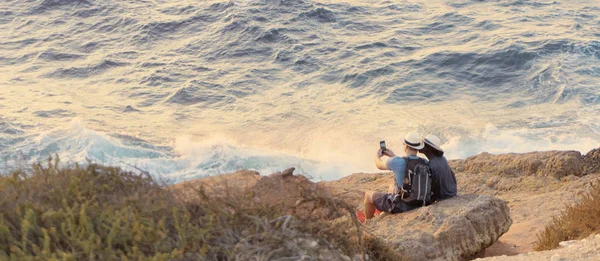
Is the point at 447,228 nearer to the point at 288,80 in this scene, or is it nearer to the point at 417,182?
the point at 417,182

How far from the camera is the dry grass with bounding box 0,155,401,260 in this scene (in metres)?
3.74

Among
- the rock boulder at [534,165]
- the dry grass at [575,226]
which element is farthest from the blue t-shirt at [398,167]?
the rock boulder at [534,165]

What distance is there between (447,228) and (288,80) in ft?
38.3

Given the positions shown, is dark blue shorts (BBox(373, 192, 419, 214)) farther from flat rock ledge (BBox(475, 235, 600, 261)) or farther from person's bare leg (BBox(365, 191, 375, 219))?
flat rock ledge (BBox(475, 235, 600, 261))

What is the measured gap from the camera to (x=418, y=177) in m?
6.70

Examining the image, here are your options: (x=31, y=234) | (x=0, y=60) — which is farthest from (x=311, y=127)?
(x=31, y=234)

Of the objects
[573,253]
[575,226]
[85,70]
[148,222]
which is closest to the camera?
[148,222]

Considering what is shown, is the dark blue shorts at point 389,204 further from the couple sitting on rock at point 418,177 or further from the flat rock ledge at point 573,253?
the flat rock ledge at point 573,253

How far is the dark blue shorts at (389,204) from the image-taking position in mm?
6887

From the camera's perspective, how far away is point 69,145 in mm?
13930

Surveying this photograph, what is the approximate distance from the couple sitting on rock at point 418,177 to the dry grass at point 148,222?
77.4 inches

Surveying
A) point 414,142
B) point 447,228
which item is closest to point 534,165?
point 414,142

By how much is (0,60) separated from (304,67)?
867 cm

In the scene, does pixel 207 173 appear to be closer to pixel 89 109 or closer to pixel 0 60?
pixel 89 109
